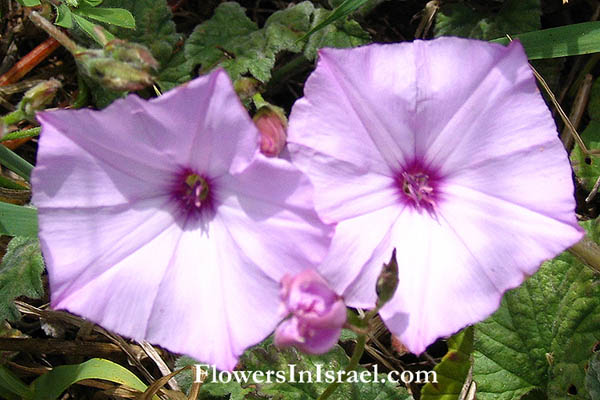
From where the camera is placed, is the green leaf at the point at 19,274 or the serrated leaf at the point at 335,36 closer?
the green leaf at the point at 19,274

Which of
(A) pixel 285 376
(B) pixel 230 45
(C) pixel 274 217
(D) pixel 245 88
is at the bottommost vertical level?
(A) pixel 285 376

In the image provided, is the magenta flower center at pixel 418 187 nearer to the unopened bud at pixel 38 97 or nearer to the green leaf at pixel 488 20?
the green leaf at pixel 488 20

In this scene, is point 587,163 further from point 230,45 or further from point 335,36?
point 230,45

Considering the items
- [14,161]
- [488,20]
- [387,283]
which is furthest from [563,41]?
[14,161]

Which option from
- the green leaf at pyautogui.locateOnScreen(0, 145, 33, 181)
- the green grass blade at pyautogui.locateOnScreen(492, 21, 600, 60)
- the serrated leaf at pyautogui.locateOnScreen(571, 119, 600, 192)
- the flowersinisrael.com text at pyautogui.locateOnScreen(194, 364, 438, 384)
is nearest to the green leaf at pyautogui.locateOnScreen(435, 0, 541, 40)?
the green grass blade at pyautogui.locateOnScreen(492, 21, 600, 60)

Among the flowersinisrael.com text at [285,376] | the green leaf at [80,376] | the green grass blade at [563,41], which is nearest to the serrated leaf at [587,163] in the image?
the green grass blade at [563,41]

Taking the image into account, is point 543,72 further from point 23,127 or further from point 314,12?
point 23,127
